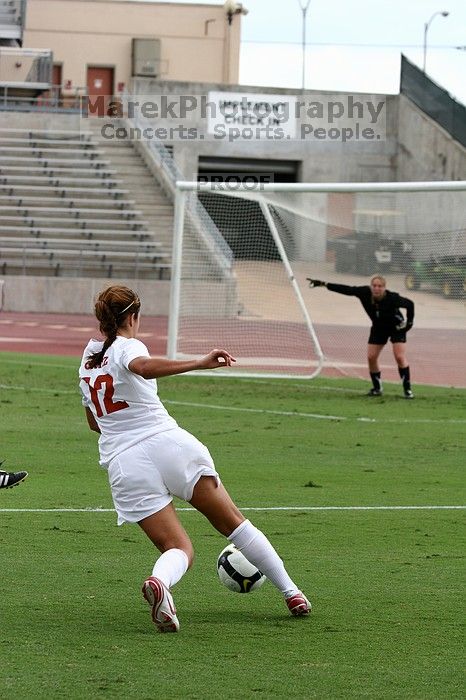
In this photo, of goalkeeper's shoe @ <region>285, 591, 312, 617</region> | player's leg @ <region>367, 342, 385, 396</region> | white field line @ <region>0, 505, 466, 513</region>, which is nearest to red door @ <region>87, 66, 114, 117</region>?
player's leg @ <region>367, 342, 385, 396</region>

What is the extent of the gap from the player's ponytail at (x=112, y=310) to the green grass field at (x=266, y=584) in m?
1.36

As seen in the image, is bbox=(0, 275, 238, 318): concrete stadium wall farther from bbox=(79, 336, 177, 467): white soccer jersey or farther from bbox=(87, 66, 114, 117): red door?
bbox=(79, 336, 177, 467): white soccer jersey

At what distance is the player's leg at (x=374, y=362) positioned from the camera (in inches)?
760

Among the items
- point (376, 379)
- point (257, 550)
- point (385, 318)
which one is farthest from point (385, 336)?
point (257, 550)

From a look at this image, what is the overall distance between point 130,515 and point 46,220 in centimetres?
3444

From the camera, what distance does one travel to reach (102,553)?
830 cm

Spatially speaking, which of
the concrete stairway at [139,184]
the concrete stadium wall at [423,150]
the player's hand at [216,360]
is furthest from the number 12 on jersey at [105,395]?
the concrete stadium wall at [423,150]

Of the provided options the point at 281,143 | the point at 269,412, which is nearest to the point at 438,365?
the point at 269,412

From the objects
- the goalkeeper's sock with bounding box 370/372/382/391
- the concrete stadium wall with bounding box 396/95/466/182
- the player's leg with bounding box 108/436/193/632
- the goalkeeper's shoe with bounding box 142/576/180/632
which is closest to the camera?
the goalkeeper's shoe with bounding box 142/576/180/632

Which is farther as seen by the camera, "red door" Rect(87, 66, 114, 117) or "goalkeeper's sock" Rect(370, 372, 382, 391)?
"red door" Rect(87, 66, 114, 117)

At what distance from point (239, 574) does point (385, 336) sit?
505 inches

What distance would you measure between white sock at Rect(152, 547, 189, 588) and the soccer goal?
1413cm

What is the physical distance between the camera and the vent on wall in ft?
192

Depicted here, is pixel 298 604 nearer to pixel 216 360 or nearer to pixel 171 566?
pixel 171 566
